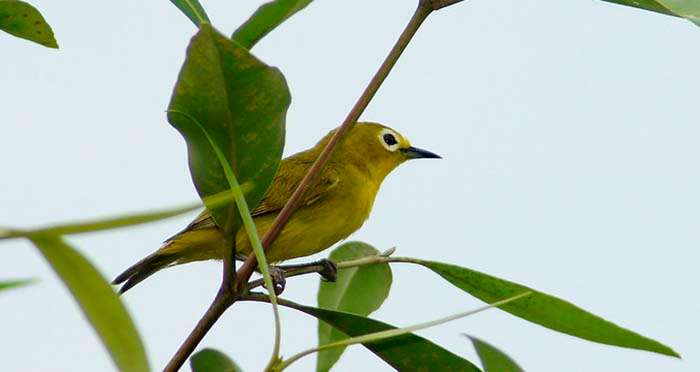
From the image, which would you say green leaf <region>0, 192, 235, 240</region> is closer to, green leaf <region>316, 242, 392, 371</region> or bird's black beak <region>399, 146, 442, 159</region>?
green leaf <region>316, 242, 392, 371</region>

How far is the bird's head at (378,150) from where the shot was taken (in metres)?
6.97

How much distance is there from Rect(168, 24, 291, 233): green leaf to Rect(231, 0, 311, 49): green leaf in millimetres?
294

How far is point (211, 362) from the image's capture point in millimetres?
2840

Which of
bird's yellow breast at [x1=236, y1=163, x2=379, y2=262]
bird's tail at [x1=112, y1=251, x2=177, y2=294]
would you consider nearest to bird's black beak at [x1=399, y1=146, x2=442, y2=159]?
bird's yellow breast at [x1=236, y1=163, x2=379, y2=262]

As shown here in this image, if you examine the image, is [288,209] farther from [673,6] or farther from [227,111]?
[673,6]

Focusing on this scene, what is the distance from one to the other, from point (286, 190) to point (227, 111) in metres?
3.79

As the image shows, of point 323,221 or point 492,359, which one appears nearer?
point 492,359

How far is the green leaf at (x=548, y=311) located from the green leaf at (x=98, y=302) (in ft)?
3.23

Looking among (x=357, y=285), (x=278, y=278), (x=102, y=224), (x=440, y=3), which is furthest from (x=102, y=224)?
(x=278, y=278)

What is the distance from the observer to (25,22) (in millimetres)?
2748

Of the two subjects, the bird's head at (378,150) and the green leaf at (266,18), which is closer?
the green leaf at (266,18)

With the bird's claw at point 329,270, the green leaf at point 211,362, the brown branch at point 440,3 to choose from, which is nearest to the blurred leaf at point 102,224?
the brown branch at point 440,3

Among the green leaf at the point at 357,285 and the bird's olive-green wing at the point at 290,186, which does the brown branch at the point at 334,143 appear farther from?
the bird's olive-green wing at the point at 290,186

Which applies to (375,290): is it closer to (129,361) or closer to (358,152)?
(129,361)
